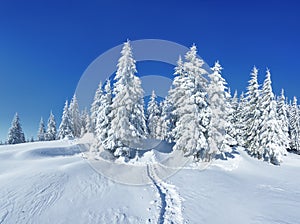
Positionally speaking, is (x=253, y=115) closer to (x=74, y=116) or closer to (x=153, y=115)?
(x=153, y=115)

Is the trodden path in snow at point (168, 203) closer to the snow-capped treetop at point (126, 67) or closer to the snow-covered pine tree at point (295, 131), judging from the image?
the snow-capped treetop at point (126, 67)

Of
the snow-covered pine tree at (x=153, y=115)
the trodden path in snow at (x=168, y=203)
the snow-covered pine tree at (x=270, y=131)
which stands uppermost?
the snow-covered pine tree at (x=153, y=115)

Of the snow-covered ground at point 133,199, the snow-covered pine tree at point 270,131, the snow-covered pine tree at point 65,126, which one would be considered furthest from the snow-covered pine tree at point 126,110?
the snow-covered pine tree at point 65,126

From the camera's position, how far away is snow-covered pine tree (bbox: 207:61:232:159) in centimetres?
2983

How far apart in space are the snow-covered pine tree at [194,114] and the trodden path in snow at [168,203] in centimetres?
1019

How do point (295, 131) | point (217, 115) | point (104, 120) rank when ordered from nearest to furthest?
point (217, 115) → point (104, 120) → point (295, 131)

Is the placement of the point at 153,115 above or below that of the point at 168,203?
above

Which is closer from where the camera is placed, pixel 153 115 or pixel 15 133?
pixel 153 115

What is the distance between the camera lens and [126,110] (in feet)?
92.7

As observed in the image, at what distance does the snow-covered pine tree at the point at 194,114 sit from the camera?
28750 mm

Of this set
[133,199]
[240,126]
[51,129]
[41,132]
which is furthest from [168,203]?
[41,132]

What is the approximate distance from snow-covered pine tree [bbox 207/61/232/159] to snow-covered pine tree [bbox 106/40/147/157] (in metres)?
8.20

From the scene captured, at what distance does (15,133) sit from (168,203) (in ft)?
186

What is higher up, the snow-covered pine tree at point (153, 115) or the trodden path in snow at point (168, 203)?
the snow-covered pine tree at point (153, 115)
